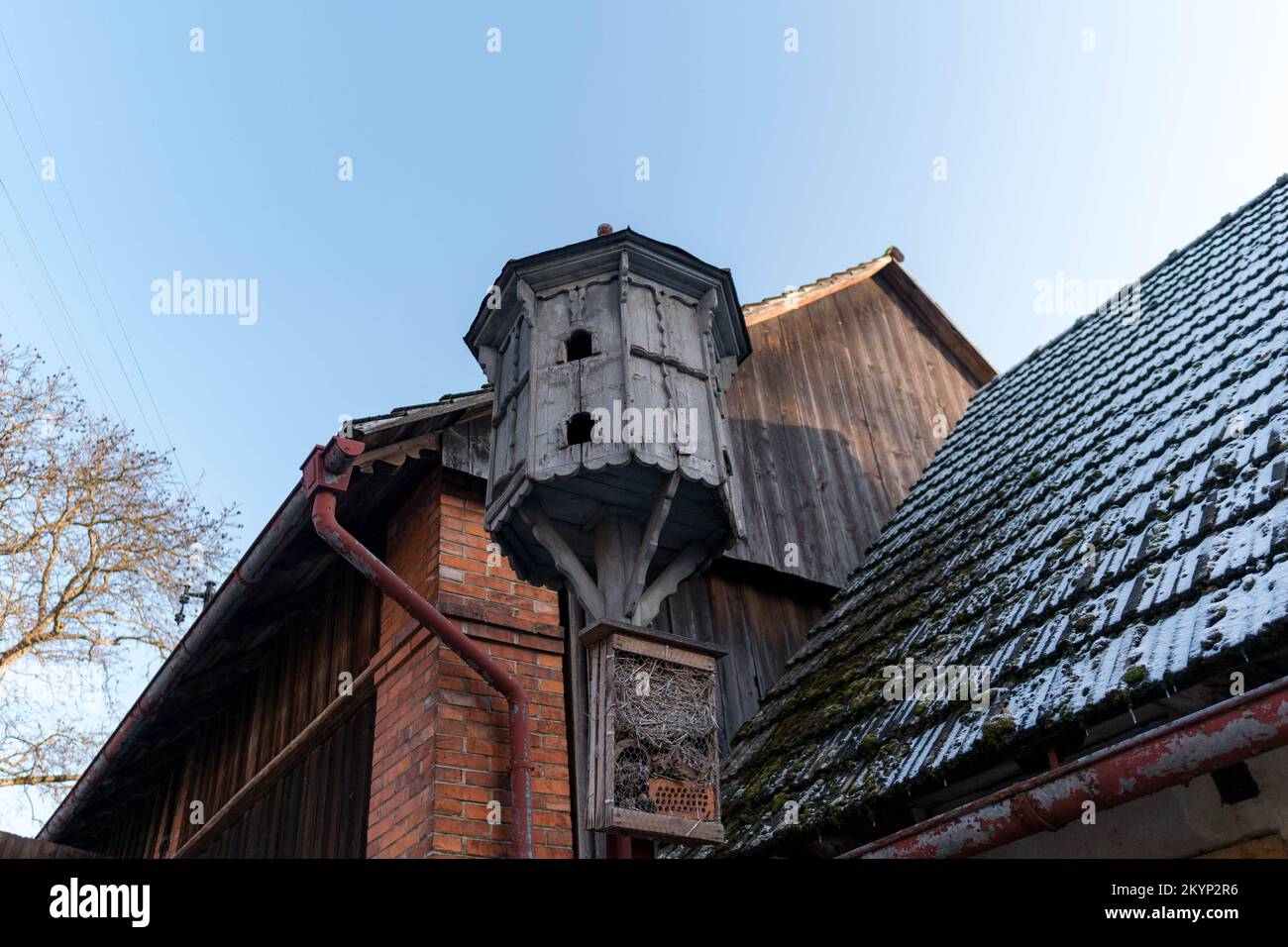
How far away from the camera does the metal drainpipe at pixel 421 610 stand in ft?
16.7

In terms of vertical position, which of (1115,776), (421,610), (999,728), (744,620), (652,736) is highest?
(744,620)

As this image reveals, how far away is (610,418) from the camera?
5.26 metres

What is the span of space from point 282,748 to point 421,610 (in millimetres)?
2876

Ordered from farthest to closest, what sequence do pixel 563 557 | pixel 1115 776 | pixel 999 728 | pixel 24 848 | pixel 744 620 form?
pixel 24 848 → pixel 744 620 → pixel 563 557 → pixel 999 728 → pixel 1115 776

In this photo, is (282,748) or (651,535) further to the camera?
(282,748)

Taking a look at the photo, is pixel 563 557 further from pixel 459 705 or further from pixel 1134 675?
pixel 1134 675

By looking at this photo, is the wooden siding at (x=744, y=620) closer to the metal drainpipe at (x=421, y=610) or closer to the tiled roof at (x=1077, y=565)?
the tiled roof at (x=1077, y=565)

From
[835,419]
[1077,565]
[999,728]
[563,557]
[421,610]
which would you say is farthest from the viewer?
[835,419]

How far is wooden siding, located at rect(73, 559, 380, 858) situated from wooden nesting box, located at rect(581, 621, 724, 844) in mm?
2165

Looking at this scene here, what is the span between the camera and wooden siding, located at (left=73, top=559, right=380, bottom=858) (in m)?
6.34

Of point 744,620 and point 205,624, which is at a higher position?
point 205,624

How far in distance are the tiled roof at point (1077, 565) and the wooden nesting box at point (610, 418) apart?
109 centimetres

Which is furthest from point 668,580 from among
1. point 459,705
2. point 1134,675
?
point 1134,675

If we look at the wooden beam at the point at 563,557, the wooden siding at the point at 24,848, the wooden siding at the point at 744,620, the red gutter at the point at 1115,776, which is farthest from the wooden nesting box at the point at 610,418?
the wooden siding at the point at 24,848
